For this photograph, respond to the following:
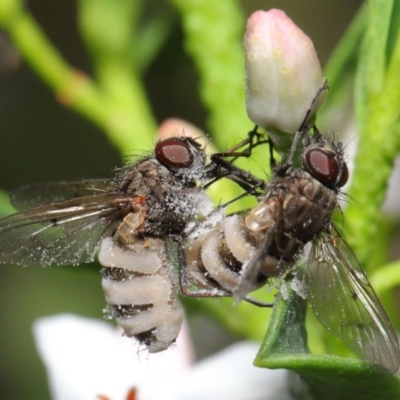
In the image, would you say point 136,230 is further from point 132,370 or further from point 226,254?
point 132,370

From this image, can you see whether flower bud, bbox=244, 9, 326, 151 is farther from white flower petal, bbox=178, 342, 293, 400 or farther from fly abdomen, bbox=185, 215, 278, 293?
white flower petal, bbox=178, 342, 293, 400

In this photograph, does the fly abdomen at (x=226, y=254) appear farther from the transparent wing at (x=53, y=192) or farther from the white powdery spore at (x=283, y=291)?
the transparent wing at (x=53, y=192)

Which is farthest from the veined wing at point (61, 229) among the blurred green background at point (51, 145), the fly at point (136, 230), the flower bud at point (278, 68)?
the blurred green background at point (51, 145)

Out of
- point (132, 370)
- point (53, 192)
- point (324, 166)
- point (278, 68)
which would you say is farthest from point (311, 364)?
point (132, 370)

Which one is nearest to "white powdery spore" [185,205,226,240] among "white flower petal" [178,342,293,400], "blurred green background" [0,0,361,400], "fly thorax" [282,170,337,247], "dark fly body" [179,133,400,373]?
"dark fly body" [179,133,400,373]

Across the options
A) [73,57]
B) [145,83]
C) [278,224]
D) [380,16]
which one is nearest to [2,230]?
[278,224]

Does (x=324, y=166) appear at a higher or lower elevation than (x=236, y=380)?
higher
